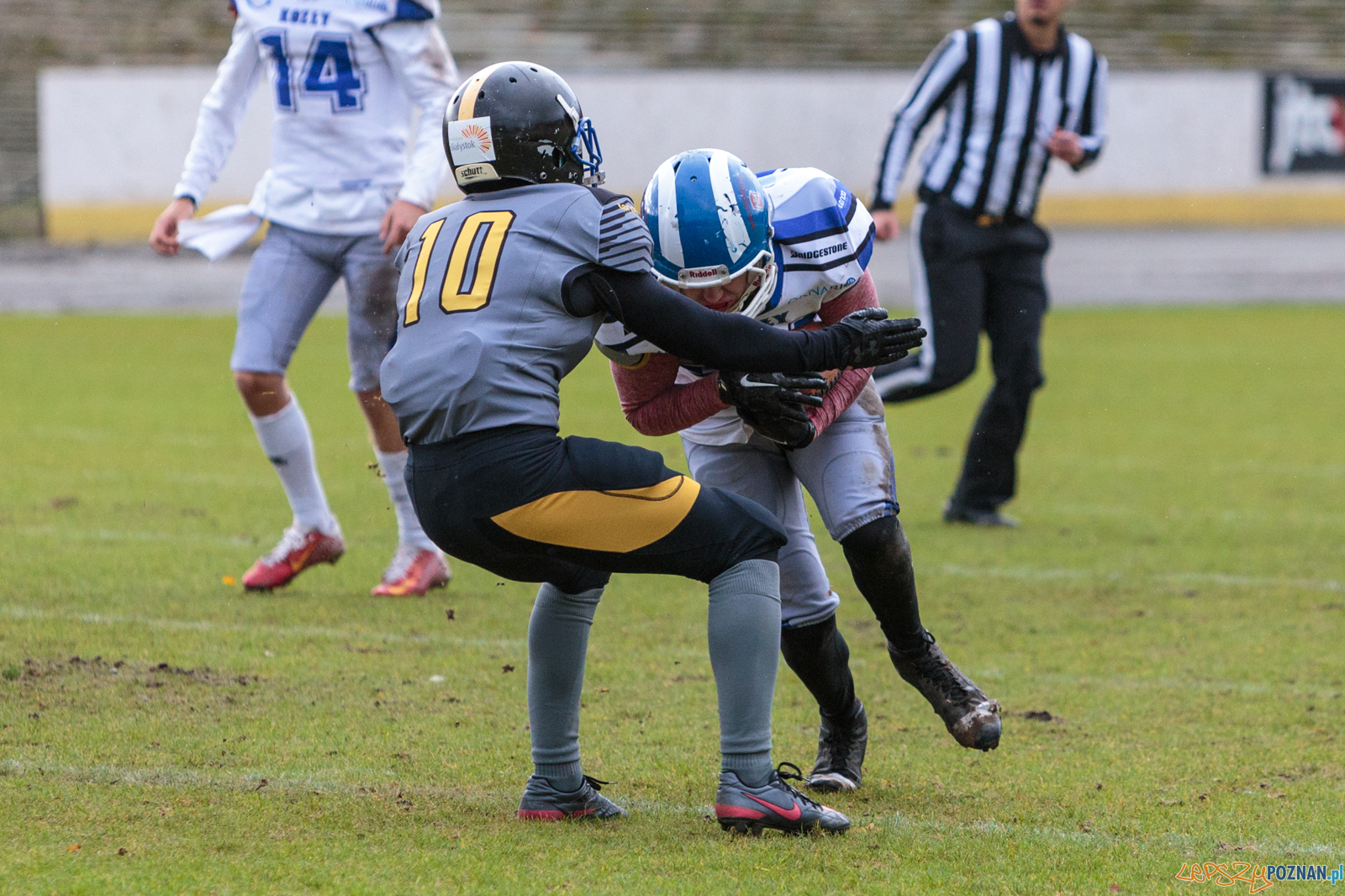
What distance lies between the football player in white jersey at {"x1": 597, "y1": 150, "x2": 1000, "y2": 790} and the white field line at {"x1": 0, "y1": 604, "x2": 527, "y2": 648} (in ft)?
4.56

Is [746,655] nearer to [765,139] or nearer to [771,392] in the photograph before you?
[771,392]

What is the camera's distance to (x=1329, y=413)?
1012 cm

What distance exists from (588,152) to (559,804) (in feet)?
4.37

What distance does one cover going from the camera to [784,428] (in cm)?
327

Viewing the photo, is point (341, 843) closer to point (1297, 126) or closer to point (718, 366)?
point (718, 366)

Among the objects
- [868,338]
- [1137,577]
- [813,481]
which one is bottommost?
[1137,577]

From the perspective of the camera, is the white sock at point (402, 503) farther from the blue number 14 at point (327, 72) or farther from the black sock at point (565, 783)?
the black sock at point (565, 783)

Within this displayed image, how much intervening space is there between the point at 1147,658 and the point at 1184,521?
2.37 m

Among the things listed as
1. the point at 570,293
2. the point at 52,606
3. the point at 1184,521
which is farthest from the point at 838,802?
the point at 1184,521

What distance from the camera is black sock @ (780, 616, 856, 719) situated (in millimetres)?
3584

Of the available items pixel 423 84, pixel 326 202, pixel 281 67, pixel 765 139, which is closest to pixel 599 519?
pixel 326 202

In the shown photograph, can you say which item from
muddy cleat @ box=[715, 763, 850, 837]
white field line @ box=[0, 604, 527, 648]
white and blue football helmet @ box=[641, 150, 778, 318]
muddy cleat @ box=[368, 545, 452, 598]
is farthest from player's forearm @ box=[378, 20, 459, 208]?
muddy cleat @ box=[715, 763, 850, 837]

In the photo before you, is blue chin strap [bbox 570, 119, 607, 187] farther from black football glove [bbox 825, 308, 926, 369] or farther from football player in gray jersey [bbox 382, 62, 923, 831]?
black football glove [bbox 825, 308, 926, 369]

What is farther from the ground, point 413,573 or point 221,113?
point 221,113
